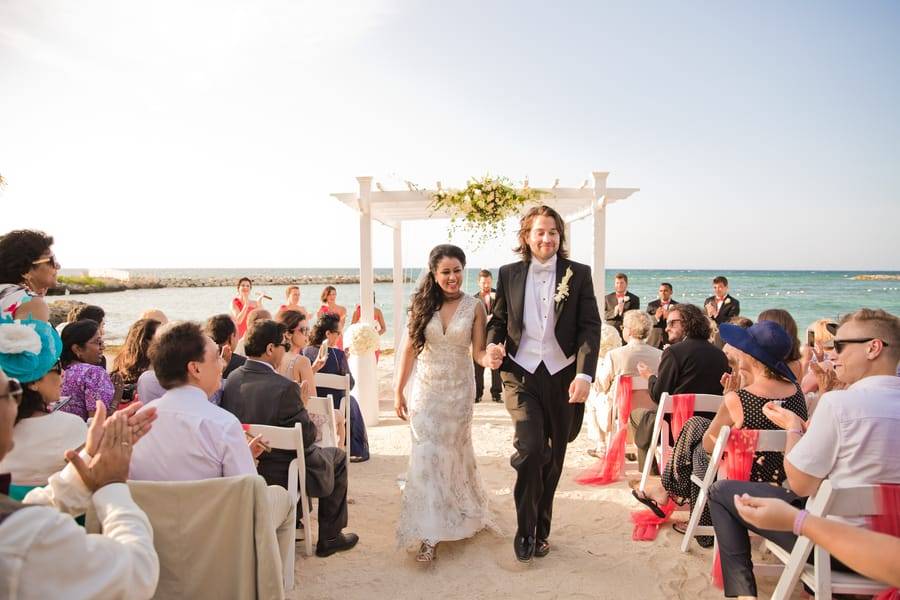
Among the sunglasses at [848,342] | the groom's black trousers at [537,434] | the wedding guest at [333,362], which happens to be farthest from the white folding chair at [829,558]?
the wedding guest at [333,362]

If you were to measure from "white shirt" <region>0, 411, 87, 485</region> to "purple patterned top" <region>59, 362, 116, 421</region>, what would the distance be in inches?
51.4

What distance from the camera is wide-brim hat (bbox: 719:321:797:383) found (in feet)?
10.1

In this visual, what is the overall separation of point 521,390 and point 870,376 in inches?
73.0

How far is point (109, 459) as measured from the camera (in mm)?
1743

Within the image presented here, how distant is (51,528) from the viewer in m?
1.30

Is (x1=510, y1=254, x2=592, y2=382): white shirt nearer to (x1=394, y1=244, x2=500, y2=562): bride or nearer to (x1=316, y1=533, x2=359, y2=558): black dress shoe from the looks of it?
(x1=394, y1=244, x2=500, y2=562): bride

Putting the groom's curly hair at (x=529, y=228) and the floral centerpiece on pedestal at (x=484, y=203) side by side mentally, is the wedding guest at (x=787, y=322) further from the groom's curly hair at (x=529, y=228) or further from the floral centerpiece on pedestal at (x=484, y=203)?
the floral centerpiece on pedestal at (x=484, y=203)

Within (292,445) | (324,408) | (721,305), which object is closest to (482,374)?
(721,305)

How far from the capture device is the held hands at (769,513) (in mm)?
1732

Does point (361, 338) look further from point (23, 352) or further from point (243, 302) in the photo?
point (23, 352)

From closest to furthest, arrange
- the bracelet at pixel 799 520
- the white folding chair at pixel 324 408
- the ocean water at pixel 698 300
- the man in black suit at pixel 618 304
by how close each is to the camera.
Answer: the bracelet at pixel 799 520
the white folding chair at pixel 324 408
the man in black suit at pixel 618 304
the ocean water at pixel 698 300

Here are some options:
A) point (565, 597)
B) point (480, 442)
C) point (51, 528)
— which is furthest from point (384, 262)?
point (51, 528)

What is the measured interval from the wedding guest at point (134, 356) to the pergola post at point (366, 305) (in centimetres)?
354

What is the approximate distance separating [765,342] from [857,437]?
0.97m
